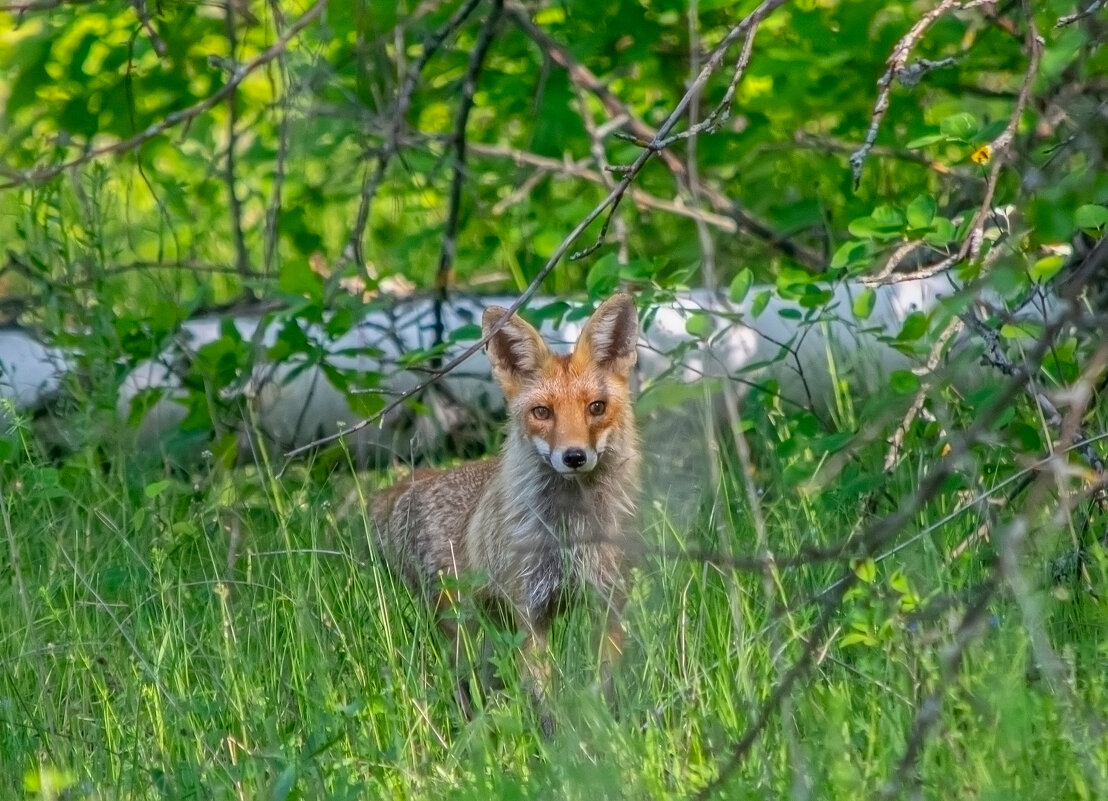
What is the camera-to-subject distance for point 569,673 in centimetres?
401

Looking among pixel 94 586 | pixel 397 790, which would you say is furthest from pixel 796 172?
pixel 397 790

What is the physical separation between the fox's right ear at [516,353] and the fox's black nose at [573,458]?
52cm

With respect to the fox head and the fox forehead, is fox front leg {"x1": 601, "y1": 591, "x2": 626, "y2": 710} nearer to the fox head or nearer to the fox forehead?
the fox head

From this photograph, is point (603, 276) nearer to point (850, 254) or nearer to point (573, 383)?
point (573, 383)

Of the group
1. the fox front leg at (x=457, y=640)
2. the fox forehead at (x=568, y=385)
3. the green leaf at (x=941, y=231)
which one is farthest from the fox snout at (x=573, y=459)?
the green leaf at (x=941, y=231)

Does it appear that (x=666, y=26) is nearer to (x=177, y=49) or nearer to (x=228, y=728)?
(x=177, y=49)

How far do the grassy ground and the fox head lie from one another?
0.35 metres

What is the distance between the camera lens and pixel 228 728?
382 centimetres

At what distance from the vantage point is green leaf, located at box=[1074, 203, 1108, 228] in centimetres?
376

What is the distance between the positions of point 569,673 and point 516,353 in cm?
166

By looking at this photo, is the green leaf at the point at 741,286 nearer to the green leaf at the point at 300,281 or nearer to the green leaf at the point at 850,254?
the green leaf at the point at 850,254

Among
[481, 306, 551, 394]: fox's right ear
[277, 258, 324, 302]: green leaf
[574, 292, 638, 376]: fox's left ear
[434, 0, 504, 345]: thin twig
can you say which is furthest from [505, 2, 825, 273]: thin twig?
[277, 258, 324, 302]: green leaf

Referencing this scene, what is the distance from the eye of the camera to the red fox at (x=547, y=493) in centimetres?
492

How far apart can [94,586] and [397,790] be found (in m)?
1.75
